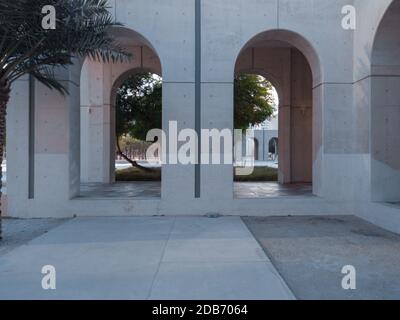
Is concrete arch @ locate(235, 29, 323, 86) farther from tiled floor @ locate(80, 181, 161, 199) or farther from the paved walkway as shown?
the paved walkway

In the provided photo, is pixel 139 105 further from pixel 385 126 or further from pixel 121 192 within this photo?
pixel 385 126

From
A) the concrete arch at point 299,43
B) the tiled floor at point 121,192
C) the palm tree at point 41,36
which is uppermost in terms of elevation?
the concrete arch at point 299,43

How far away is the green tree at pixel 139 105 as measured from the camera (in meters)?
19.8

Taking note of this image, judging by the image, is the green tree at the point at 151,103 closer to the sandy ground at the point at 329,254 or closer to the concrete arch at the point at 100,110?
the concrete arch at the point at 100,110

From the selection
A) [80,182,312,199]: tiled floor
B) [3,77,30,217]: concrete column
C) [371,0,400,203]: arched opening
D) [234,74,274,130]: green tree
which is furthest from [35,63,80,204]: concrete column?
[234,74,274,130]: green tree

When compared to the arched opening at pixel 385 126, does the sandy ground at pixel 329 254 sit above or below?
below

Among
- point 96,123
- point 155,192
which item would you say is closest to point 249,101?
point 96,123

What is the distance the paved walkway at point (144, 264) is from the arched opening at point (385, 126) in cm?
338

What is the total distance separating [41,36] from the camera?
6945 mm

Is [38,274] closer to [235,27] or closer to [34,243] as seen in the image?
[34,243]

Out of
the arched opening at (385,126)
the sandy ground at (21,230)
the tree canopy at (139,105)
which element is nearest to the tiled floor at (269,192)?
the arched opening at (385,126)

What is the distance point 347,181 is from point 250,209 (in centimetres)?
252

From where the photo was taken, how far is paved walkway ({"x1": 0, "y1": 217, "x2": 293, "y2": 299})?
4.59m

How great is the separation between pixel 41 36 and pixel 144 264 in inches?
168
